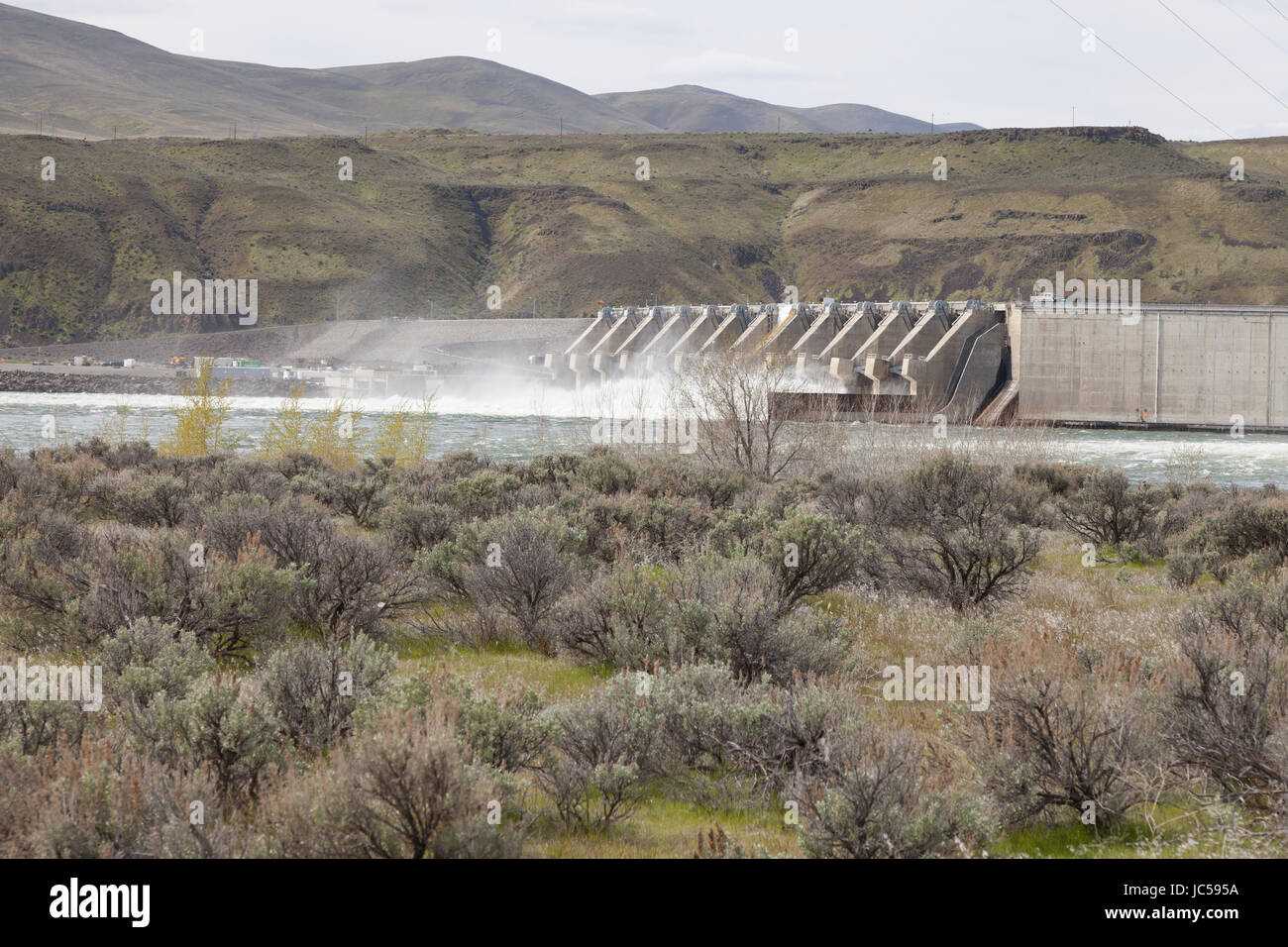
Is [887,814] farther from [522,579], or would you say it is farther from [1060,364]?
[1060,364]

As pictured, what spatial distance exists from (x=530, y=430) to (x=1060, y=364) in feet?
94.6

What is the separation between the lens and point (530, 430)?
2264 inches

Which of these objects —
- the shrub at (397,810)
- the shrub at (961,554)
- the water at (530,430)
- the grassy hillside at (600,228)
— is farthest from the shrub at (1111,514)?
the grassy hillside at (600,228)

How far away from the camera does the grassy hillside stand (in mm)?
118625

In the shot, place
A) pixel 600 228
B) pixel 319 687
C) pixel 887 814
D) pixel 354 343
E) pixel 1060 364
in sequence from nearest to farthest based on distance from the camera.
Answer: pixel 887 814
pixel 319 687
pixel 1060 364
pixel 354 343
pixel 600 228

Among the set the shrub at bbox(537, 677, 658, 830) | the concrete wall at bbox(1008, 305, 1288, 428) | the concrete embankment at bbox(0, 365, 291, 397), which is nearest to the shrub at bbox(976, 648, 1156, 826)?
the shrub at bbox(537, 677, 658, 830)

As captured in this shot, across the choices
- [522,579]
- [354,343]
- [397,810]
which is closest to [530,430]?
[522,579]

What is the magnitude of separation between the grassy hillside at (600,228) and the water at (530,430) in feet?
136

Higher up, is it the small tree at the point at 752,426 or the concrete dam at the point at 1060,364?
the concrete dam at the point at 1060,364

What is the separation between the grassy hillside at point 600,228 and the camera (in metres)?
119

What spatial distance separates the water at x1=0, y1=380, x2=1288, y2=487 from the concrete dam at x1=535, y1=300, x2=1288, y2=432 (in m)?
1.94

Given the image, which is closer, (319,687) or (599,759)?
(599,759)

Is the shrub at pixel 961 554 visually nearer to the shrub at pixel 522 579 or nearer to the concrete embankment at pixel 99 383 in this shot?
the shrub at pixel 522 579
